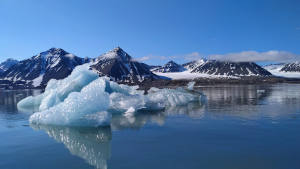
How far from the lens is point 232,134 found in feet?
31.7

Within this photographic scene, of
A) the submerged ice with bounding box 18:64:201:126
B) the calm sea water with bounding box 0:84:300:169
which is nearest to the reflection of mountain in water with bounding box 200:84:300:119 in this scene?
the calm sea water with bounding box 0:84:300:169

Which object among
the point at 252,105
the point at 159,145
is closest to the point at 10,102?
the point at 252,105

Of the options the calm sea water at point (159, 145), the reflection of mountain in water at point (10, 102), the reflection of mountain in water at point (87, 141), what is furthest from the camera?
the reflection of mountain in water at point (10, 102)

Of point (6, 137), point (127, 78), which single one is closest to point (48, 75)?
point (127, 78)

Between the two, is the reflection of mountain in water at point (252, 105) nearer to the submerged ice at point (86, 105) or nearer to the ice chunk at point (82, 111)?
the submerged ice at point (86, 105)

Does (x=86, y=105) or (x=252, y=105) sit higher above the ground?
(x=86, y=105)

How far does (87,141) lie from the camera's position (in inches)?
364

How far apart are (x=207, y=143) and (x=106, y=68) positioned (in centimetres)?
18132

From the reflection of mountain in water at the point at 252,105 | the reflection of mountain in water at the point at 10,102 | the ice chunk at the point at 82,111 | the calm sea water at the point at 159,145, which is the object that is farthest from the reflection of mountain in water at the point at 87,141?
the reflection of mountain in water at the point at 10,102

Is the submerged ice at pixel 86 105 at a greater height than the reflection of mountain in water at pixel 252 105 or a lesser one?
greater

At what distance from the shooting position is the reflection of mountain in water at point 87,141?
7.30m

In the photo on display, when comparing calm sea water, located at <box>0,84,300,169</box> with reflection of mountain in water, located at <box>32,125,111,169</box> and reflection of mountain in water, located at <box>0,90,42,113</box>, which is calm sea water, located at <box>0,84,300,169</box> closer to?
reflection of mountain in water, located at <box>32,125,111,169</box>

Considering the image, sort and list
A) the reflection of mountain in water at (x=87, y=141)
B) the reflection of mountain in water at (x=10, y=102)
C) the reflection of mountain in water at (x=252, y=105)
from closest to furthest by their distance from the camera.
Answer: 1. the reflection of mountain in water at (x=87, y=141)
2. the reflection of mountain in water at (x=252, y=105)
3. the reflection of mountain in water at (x=10, y=102)

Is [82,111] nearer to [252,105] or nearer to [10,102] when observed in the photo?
[252,105]
